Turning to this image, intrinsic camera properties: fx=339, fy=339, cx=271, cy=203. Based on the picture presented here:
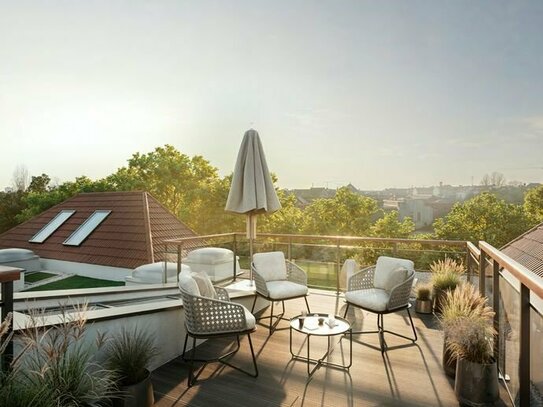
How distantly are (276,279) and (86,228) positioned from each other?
1016 cm

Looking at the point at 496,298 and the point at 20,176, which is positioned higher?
the point at 20,176

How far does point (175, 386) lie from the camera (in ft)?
10.2

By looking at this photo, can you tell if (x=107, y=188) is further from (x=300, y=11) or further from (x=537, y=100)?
(x=537, y=100)

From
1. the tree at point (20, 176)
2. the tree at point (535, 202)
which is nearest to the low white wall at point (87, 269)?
the tree at point (20, 176)

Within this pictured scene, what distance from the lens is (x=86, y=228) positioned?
41.2ft

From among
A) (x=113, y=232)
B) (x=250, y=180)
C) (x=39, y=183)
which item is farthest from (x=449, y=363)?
(x=39, y=183)

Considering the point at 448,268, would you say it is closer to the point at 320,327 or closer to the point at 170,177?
the point at 320,327

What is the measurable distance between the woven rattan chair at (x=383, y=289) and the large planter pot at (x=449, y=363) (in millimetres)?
652

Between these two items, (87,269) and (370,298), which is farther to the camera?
(87,269)

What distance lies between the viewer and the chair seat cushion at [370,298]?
4024 millimetres

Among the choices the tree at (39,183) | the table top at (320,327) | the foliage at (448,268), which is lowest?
the table top at (320,327)

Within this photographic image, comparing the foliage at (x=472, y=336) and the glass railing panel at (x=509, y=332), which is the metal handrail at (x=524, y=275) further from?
the foliage at (x=472, y=336)

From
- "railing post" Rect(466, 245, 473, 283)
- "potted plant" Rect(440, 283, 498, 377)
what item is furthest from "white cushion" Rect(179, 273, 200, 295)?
"railing post" Rect(466, 245, 473, 283)

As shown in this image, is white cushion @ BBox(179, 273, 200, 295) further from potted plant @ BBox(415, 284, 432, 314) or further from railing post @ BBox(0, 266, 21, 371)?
potted plant @ BBox(415, 284, 432, 314)
